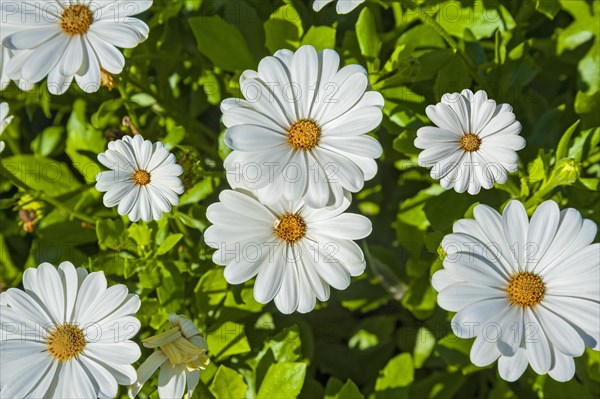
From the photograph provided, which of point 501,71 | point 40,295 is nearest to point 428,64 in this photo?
point 501,71

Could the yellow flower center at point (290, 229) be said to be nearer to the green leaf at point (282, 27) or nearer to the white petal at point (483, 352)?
the white petal at point (483, 352)

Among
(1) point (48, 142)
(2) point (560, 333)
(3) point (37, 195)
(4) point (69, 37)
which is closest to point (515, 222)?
(2) point (560, 333)

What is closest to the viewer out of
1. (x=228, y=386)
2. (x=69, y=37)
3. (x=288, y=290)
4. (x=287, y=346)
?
(x=288, y=290)

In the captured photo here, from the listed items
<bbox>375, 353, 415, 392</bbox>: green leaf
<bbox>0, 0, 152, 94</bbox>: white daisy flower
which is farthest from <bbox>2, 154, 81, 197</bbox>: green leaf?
<bbox>375, 353, 415, 392</bbox>: green leaf

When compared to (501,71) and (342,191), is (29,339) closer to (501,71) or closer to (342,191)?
(342,191)

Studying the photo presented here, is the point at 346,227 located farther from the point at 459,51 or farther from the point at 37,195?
the point at 37,195

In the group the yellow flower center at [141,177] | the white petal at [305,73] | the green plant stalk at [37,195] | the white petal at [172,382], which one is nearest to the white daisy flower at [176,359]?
the white petal at [172,382]

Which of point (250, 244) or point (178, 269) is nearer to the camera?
point (250, 244)
